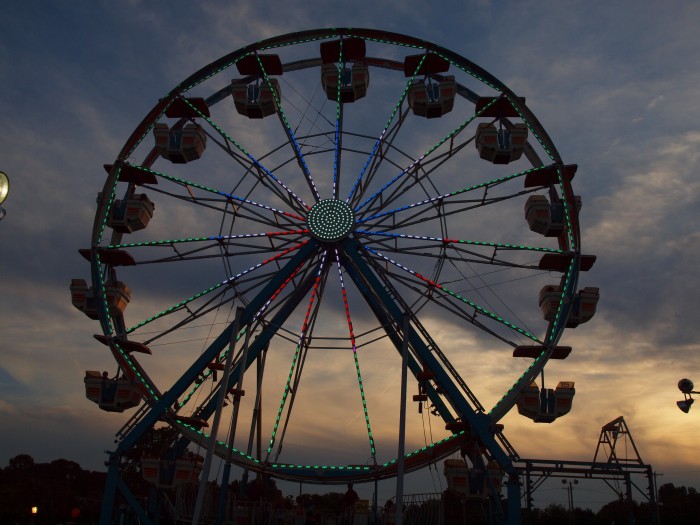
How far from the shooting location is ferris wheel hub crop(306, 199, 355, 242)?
762 inches

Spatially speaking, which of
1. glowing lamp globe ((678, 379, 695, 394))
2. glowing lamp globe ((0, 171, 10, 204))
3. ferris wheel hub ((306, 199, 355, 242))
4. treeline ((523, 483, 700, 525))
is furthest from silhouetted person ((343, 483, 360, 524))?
treeline ((523, 483, 700, 525))

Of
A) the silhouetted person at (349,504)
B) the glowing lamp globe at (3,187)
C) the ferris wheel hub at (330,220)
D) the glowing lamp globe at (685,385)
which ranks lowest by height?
the silhouetted person at (349,504)

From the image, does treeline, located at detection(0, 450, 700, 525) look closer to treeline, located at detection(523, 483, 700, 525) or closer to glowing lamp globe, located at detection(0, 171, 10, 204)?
treeline, located at detection(523, 483, 700, 525)

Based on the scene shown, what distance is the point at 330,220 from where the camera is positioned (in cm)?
1959

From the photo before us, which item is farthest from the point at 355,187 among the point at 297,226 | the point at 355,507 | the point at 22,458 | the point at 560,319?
the point at 22,458

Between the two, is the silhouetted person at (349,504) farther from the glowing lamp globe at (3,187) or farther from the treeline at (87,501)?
the glowing lamp globe at (3,187)

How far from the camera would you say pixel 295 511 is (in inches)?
723

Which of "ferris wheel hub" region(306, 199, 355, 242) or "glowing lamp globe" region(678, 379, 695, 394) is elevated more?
"ferris wheel hub" region(306, 199, 355, 242)

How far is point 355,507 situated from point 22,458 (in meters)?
69.1

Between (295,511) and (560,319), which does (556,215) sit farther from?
(295,511)

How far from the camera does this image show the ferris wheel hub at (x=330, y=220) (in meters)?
19.4

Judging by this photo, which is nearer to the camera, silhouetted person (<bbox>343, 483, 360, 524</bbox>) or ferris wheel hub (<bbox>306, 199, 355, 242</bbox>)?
silhouetted person (<bbox>343, 483, 360, 524</bbox>)

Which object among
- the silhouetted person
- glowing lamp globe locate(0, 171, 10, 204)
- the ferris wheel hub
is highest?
the ferris wheel hub

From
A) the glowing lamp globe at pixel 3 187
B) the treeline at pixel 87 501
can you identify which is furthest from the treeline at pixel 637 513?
the glowing lamp globe at pixel 3 187
